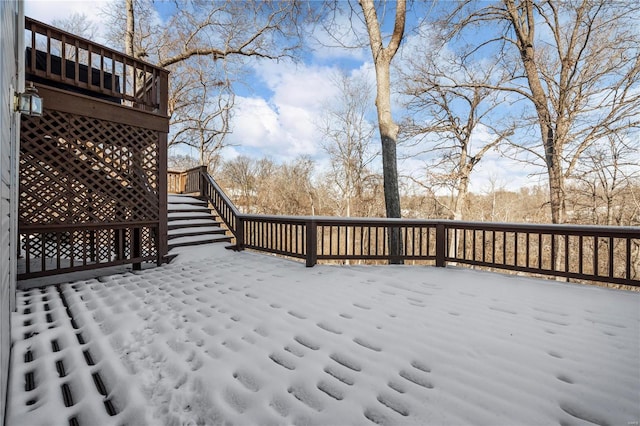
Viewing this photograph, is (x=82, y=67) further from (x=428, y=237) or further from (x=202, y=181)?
(x=428, y=237)

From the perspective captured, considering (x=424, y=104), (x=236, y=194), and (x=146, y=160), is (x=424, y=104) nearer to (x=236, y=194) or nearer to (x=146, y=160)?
(x=146, y=160)

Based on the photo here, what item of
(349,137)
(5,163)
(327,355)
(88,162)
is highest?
(349,137)

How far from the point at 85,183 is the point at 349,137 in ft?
44.8

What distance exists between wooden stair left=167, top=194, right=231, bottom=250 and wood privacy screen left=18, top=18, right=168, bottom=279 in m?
1.00

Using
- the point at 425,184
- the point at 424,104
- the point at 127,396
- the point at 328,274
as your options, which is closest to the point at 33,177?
the point at 127,396

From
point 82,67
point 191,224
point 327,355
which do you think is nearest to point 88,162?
point 82,67

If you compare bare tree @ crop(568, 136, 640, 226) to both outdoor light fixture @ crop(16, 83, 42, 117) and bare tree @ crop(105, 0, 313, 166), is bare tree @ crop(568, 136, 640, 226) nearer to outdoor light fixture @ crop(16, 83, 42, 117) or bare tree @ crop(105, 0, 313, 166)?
bare tree @ crop(105, 0, 313, 166)

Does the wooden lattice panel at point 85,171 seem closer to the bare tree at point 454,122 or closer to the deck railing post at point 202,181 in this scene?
the deck railing post at point 202,181

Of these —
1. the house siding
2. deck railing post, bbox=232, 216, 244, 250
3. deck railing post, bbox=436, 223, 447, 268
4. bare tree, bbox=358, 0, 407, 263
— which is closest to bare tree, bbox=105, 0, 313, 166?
bare tree, bbox=358, 0, 407, 263

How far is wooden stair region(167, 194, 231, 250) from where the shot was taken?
19.9ft

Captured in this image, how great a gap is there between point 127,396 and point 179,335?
70 centimetres

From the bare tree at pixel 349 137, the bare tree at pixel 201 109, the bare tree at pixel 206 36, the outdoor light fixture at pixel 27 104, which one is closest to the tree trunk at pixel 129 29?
the bare tree at pixel 206 36

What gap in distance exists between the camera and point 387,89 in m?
6.26

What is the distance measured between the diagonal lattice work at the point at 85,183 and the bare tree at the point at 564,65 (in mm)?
8266
